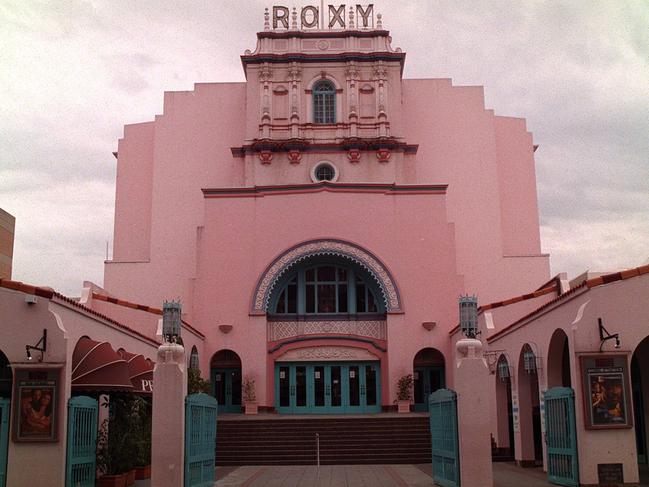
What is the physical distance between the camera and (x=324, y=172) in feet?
130

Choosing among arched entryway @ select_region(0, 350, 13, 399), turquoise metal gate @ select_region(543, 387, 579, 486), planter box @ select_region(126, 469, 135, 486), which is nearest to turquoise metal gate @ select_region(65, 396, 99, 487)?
planter box @ select_region(126, 469, 135, 486)

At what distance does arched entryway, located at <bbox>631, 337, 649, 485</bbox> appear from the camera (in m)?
22.9

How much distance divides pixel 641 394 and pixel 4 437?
17314 mm

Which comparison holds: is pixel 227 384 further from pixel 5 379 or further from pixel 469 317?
pixel 469 317

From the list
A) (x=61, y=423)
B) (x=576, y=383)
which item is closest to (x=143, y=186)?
(x=61, y=423)

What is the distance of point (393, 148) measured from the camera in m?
39.6

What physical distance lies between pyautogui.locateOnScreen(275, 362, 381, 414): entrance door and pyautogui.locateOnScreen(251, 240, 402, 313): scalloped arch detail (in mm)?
2950

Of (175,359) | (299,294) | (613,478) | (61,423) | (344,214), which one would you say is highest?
(344,214)

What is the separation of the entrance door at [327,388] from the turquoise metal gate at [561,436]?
51.8 feet

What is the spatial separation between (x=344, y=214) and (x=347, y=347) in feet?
19.6

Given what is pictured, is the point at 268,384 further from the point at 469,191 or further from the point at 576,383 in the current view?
the point at 576,383

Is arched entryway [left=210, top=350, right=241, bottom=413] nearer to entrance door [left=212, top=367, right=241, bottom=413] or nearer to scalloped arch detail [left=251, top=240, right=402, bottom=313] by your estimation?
entrance door [left=212, top=367, right=241, bottom=413]

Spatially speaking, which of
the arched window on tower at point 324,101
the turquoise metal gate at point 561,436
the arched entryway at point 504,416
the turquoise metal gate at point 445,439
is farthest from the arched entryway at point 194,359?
the turquoise metal gate at point 561,436

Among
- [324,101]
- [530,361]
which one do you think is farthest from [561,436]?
[324,101]
